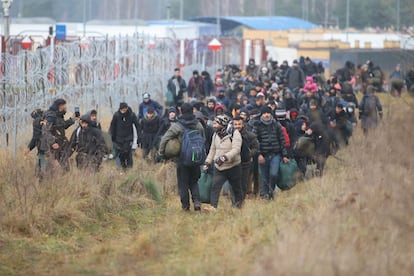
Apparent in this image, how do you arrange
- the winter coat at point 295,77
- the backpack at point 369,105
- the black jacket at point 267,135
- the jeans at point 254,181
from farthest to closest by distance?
the winter coat at point 295,77 → the backpack at point 369,105 → the jeans at point 254,181 → the black jacket at point 267,135

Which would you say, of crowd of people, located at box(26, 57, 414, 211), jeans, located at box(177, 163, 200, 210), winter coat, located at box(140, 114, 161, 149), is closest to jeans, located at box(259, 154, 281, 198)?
crowd of people, located at box(26, 57, 414, 211)

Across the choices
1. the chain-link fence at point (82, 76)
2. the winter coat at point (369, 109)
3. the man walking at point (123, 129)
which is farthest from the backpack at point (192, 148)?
the winter coat at point (369, 109)

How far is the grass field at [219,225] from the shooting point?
10.4m

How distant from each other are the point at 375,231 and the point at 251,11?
95.2 m

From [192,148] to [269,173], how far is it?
2746 millimetres

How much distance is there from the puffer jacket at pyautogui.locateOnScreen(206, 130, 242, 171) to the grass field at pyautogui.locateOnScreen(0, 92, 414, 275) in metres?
0.69

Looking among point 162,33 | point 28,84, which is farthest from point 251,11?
point 28,84

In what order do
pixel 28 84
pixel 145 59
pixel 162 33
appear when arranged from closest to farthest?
1. pixel 28 84
2. pixel 145 59
3. pixel 162 33

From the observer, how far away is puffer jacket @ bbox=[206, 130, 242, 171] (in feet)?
52.5

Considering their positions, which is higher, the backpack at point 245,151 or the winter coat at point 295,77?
the winter coat at point 295,77

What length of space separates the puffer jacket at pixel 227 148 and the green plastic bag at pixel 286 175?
214 centimetres

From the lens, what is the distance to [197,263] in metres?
11.2

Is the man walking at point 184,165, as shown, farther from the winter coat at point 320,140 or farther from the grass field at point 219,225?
the winter coat at point 320,140

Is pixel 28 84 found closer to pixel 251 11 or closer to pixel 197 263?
pixel 197 263
